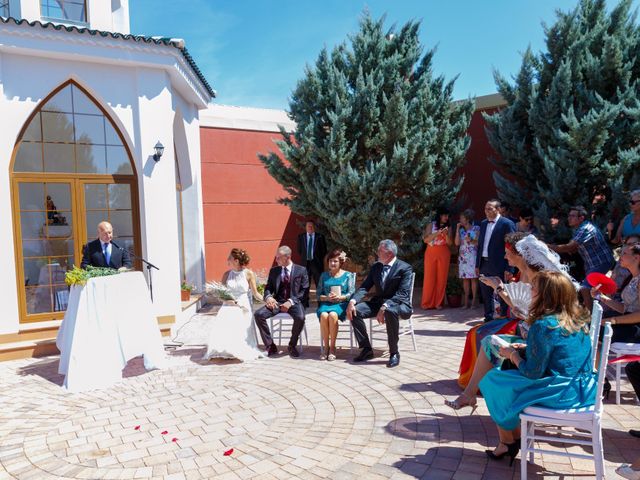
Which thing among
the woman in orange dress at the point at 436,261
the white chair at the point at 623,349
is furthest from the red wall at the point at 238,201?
the white chair at the point at 623,349

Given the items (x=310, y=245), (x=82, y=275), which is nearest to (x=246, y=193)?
(x=310, y=245)

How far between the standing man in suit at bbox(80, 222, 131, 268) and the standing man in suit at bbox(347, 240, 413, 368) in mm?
3196

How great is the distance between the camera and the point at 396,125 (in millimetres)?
9188

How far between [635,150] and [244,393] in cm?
691

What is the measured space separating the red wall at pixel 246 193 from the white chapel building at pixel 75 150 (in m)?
3.48

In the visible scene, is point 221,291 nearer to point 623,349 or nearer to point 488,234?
point 488,234

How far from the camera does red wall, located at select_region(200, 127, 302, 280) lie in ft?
37.2

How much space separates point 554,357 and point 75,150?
23.7ft

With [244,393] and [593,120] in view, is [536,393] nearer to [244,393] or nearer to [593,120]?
[244,393]

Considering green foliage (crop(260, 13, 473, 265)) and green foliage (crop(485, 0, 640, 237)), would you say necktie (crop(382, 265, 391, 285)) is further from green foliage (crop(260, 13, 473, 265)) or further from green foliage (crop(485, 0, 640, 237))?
green foliage (crop(485, 0, 640, 237))

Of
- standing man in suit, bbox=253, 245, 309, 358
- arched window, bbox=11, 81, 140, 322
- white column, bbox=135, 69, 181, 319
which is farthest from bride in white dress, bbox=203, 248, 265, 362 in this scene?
arched window, bbox=11, 81, 140, 322

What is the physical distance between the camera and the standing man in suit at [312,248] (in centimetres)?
979

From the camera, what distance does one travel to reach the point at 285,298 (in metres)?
6.56

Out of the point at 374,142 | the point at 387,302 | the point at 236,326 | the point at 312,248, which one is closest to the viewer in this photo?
the point at 387,302
